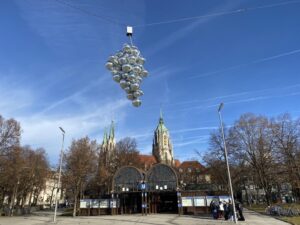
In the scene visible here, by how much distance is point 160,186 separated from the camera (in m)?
34.6

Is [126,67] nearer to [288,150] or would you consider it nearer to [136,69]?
[136,69]

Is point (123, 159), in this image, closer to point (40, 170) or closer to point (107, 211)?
point (40, 170)

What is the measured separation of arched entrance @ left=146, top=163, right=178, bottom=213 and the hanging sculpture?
26.5 m

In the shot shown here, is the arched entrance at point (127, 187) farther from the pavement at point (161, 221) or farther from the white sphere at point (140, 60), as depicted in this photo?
the white sphere at point (140, 60)

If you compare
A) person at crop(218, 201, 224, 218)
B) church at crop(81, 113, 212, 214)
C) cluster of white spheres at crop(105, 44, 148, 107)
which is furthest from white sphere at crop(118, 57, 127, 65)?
church at crop(81, 113, 212, 214)

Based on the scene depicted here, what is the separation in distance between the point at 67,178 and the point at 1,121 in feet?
40.7

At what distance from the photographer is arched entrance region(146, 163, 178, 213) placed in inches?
1355

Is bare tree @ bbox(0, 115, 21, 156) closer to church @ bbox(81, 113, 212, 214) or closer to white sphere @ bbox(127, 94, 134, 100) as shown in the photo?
church @ bbox(81, 113, 212, 214)

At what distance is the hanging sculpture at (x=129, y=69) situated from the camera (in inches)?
379

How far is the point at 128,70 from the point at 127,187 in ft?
92.7

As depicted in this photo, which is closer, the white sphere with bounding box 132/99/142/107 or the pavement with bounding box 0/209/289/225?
the white sphere with bounding box 132/99/142/107

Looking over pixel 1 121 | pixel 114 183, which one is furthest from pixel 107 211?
pixel 1 121

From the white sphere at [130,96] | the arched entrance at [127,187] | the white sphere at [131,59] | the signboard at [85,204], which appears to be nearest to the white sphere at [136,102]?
the white sphere at [130,96]

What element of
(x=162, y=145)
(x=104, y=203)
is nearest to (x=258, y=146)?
(x=104, y=203)
